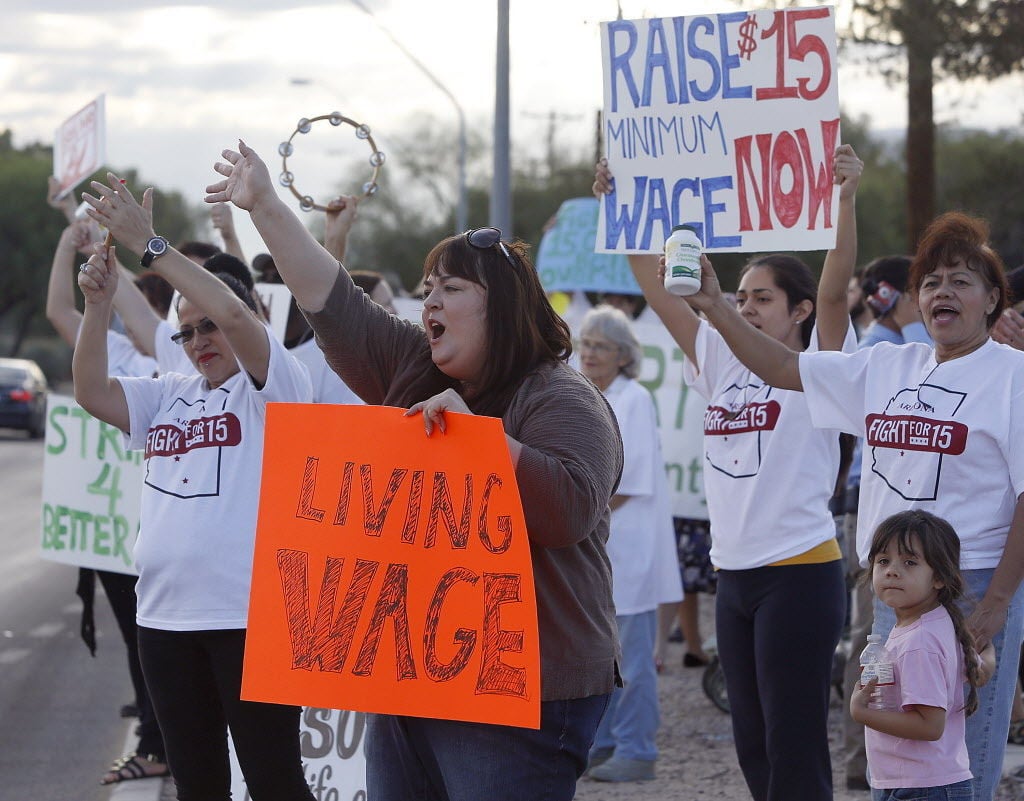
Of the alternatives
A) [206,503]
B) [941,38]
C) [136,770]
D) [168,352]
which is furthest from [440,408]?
[941,38]

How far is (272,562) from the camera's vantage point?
10.1 ft

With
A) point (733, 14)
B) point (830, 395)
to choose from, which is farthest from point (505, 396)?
point (733, 14)

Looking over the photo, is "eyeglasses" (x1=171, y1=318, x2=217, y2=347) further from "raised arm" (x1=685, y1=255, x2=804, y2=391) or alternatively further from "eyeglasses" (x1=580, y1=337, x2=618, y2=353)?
"eyeglasses" (x1=580, y1=337, x2=618, y2=353)

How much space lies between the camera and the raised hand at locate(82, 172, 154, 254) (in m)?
3.52

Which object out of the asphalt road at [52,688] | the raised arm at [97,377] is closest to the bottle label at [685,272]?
the raised arm at [97,377]

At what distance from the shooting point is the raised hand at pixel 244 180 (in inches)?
117

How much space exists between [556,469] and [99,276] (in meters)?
1.89

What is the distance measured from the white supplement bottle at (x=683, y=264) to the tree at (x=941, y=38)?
1217 cm

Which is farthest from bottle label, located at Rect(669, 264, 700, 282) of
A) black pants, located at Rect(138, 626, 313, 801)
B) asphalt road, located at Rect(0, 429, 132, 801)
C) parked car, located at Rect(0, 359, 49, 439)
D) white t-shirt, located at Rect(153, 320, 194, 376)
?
parked car, located at Rect(0, 359, 49, 439)

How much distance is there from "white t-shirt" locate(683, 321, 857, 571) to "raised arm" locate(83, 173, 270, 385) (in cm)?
155

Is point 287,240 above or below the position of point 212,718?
above

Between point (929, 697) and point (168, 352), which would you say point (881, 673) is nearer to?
point (929, 697)

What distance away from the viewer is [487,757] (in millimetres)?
2830

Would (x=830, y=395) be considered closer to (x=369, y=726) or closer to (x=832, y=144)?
(x=832, y=144)
